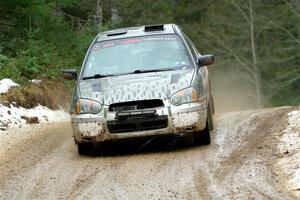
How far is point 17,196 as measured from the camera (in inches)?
285

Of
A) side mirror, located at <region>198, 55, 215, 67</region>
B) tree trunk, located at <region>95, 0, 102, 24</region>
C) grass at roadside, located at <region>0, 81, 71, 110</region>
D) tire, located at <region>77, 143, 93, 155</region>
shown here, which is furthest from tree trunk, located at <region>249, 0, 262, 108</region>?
tire, located at <region>77, 143, 93, 155</region>

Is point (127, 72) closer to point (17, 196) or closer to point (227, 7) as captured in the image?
point (17, 196)

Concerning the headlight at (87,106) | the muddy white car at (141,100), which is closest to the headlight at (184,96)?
the muddy white car at (141,100)

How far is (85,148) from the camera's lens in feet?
30.5

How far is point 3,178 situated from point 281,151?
3.49 m

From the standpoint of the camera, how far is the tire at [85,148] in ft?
30.4

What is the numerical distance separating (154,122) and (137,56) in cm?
163

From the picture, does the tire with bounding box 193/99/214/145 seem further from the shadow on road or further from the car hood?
the car hood

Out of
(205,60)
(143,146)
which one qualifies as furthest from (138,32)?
(143,146)

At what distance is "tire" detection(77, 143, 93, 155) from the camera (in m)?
9.27

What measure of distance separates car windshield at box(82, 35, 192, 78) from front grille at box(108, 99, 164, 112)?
3.13 ft

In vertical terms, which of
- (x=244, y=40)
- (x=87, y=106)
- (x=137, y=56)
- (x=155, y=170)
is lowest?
(x=244, y=40)

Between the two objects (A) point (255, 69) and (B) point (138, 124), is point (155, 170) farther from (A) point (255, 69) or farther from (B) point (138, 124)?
(A) point (255, 69)

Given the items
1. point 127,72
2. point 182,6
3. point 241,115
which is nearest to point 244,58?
point 182,6
